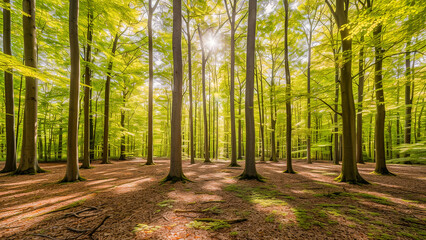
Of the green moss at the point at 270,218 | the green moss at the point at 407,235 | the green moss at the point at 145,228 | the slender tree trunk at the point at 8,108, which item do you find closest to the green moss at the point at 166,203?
the green moss at the point at 145,228

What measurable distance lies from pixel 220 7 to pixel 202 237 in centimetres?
1378

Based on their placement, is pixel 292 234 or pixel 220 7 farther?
pixel 220 7

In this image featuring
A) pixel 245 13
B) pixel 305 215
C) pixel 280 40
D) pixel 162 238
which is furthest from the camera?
pixel 280 40

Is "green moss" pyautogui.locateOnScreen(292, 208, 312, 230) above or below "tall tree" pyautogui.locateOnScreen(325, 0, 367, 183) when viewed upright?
below

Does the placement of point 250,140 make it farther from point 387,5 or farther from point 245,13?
point 245,13

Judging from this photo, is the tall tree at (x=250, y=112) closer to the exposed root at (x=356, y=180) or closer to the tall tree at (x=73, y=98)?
the exposed root at (x=356, y=180)

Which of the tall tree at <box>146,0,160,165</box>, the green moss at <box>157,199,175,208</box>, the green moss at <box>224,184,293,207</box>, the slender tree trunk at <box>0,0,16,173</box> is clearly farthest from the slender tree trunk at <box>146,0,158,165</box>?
the green moss at <box>224,184,293,207</box>

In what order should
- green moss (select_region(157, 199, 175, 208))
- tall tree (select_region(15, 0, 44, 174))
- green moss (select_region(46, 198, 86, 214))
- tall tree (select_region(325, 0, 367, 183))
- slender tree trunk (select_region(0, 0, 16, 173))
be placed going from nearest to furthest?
green moss (select_region(46, 198, 86, 214))
green moss (select_region(157, 199, 175, 208))
tall tree (select_region(325, 0, 367, 183))
tall tree (select_region(15, 0, 44, 174))
slender tree trunk (select_region(0, 0, 16, 173))

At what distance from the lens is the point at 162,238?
6.92 feet

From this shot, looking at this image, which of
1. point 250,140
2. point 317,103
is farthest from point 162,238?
point 317,103

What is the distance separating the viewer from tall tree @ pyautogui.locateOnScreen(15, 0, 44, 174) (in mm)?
6504

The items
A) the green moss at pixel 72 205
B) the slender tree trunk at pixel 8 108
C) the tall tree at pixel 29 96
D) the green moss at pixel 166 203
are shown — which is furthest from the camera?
the slender tree trunk at pixel 8 108

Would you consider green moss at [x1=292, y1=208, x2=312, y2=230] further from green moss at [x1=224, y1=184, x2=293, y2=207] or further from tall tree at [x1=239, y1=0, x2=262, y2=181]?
tall tree at [x1=239, y1=0, x2=262, y2=181]

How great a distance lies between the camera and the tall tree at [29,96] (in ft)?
21.3
